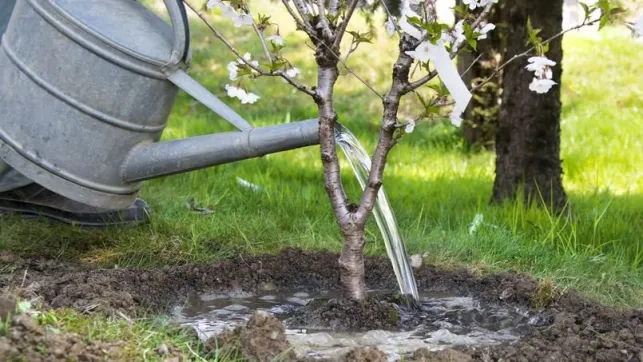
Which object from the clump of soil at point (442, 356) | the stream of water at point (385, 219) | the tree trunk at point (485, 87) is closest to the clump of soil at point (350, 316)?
the stream of water at point (385, 219)

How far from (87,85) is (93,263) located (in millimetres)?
784

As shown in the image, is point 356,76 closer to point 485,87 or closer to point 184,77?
point 184,77

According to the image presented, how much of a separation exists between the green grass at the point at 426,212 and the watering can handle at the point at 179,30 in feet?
2.84

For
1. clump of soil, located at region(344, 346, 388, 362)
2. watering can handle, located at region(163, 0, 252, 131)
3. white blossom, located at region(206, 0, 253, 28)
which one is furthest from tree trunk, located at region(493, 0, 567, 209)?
clump of soil, located at region(344, 346, 388, 362)

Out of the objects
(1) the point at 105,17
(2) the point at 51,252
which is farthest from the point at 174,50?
(2) the point at 51,252

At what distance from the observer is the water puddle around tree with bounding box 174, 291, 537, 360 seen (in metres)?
2.63

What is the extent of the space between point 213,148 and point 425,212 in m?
1.60

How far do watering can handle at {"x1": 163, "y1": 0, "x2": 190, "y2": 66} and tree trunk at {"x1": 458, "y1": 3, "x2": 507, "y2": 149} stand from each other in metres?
2.62

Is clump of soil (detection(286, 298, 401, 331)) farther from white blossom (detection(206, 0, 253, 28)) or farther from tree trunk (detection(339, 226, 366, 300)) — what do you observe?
white blossom (detection(206, 0, 253, 28))

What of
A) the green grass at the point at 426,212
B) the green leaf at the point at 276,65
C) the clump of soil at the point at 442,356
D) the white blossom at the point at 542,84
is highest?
the green leaf at the point at 276,65

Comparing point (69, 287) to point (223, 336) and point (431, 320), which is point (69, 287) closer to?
point (223, 336)

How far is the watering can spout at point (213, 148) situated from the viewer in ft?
9.54

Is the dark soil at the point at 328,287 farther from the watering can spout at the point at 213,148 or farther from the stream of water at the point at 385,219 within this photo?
the watering can spout at the point at 213,148

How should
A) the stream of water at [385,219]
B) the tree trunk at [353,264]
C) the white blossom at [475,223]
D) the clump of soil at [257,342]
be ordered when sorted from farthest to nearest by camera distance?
the white blossom at [475,223] < the stream of water at [385,219] < the tree trunk at [353,264] < the clump of soil at [257,342]
